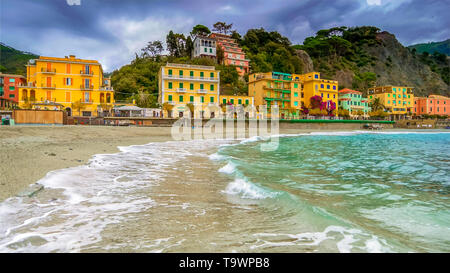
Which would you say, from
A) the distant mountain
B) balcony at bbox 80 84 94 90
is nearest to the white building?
balcony at bbox 80 84 94 90

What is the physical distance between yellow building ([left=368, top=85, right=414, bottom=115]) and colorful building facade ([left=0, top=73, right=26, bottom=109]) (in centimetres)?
8352

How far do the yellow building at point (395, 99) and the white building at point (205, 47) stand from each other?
45.6 metres

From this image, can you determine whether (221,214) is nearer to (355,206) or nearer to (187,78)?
(355,206)

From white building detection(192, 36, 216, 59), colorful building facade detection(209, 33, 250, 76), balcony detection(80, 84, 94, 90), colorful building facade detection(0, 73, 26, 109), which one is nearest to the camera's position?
balcony detection(80, 84, 94, 90)

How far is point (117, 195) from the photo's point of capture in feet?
16.3

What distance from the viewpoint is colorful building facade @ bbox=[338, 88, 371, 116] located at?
6259 centimetres

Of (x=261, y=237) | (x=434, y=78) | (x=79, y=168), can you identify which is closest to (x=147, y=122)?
(x=79, y=168)

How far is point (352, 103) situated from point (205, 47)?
131 ft

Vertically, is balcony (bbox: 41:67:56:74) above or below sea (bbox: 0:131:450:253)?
above

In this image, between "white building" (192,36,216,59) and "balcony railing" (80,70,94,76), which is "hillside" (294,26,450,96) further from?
"balcony railing" (80,70,94,76)

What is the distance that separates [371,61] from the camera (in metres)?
95.8

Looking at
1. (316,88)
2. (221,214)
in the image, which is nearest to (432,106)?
(316,88)

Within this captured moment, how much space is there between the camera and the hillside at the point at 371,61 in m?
83.3
